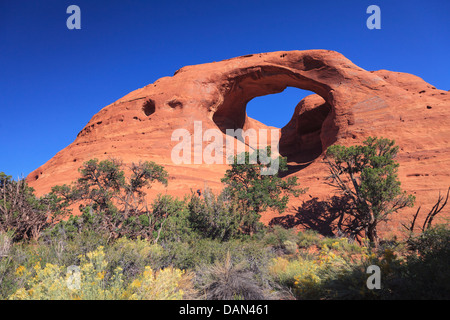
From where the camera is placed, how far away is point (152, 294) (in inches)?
127

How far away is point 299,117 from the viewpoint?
101 feet

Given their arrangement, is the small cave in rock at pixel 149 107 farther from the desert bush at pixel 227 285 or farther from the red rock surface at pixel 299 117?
the desert bush at pixel 227 285

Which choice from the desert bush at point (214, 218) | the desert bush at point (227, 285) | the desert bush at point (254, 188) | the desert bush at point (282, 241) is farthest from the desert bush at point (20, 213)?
the desert bush at point (282, 241)

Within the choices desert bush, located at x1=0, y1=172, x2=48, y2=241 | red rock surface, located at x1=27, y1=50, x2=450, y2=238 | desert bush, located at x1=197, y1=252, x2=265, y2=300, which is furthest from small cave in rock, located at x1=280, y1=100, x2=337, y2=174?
desert bush, located at x1=197, y1=252, x2=265, y2=300

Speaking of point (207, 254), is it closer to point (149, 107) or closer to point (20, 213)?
point (20, 213)

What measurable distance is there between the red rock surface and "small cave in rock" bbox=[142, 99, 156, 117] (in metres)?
0.11

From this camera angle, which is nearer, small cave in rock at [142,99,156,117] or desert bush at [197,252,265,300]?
desert bush at [197,252,265,300]

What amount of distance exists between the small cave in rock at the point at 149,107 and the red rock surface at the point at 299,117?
0.36 ft

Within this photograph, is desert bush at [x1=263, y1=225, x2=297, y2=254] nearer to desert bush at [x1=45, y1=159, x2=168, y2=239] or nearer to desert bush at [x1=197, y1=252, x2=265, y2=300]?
desert bush at [x1=197, y1=252, x2=265, y2=300]

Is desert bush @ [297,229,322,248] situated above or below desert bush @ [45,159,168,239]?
below

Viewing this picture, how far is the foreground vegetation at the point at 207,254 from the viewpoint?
350 cm

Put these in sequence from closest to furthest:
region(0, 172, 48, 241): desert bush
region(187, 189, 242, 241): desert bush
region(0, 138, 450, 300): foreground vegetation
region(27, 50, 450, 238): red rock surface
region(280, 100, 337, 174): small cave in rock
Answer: region(0, 138, 450, 300): foreground vegetation, region(0, 172, 48, 241): desert bush, region(187, 189, 242, 241): desert bush, region(27, 50, 450, 238): red rock surface, region(280, 100, 337, 174): small cave in rock

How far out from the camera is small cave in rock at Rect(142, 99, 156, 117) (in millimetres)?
25428
